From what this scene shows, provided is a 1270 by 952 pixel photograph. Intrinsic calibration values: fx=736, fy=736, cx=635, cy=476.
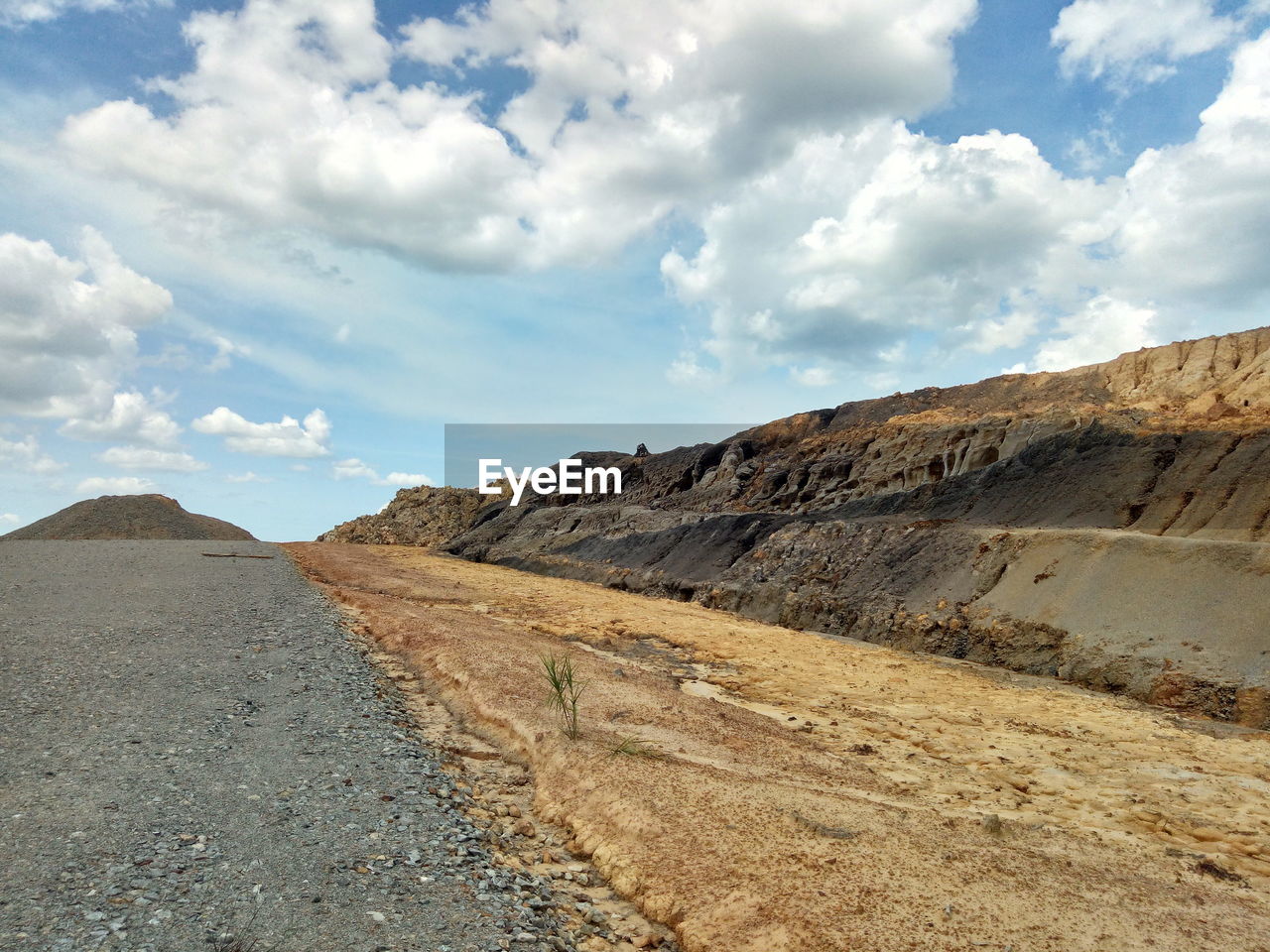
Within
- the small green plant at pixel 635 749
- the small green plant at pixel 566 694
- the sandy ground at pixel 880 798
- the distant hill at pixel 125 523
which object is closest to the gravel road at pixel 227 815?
the sandy ground at pixel 880 798

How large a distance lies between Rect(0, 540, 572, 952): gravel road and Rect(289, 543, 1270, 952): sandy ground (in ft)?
3.42

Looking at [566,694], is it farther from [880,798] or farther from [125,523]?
[125,523]

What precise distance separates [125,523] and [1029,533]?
5070 centimetres

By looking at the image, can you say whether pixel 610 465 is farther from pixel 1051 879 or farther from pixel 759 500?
pixel 1051 879

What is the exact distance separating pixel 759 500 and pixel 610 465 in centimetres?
1993

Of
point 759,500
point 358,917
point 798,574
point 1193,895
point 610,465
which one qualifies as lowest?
point 1193,895

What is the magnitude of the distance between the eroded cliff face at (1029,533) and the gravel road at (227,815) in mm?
11870

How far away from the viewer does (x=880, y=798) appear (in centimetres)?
Answer: 642

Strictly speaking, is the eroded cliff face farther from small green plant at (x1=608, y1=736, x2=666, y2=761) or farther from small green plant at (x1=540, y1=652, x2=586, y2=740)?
small green plant at (x1=540, y1=652, x2=586, y2=740)

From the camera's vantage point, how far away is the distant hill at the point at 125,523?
1784 inches

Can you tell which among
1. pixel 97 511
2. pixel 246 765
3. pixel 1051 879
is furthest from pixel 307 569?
pixel 97 511

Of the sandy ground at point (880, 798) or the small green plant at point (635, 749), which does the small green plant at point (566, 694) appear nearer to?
the sandy ground at point (880, 798)

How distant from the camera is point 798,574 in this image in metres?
21.7

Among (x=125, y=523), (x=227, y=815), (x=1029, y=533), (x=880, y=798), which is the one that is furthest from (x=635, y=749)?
(x=125, y=523)
